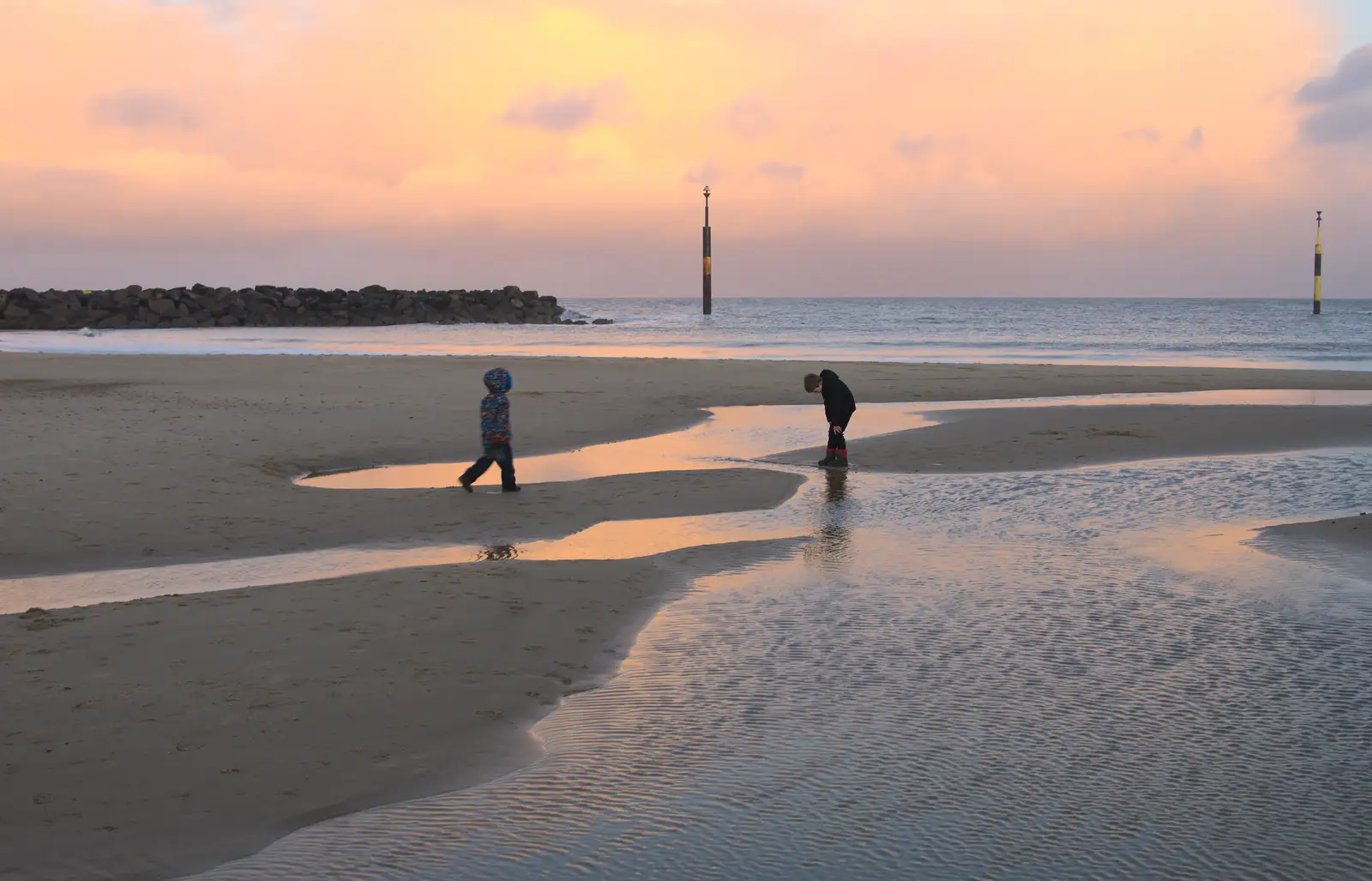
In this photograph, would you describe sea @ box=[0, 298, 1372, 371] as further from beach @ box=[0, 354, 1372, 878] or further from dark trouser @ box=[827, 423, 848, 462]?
dark trouser @ box=[827, 423, 848, 462]

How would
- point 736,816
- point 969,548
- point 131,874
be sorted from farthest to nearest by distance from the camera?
point 969,548 < point 736,816 < point 131,874

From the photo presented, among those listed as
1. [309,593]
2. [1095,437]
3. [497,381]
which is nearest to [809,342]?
[1095,437]

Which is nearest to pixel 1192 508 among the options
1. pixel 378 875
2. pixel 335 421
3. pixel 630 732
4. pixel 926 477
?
pixel 926 477

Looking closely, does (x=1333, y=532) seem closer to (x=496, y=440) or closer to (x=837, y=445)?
(x=837, y=445)

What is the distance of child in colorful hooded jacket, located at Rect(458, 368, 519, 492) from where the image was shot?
1288 centimetres

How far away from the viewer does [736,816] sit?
486cm

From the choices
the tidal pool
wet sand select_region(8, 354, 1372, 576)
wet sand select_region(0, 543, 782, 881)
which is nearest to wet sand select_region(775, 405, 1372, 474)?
wet sand select_region(8, 354, 1372, 576)

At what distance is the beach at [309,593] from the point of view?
5.15 metres

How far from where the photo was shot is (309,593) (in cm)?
850

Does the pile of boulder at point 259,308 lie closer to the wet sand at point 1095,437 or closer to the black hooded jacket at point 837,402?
Answer: the wet sand at point 1095,437

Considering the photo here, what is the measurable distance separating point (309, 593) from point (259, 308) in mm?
69714

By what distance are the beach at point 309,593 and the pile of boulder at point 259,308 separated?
48328mm

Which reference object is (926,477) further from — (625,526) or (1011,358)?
(1011,358)

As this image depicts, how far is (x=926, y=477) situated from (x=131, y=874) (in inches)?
435
